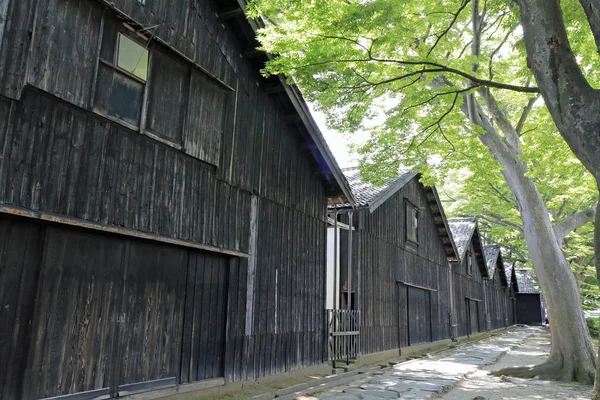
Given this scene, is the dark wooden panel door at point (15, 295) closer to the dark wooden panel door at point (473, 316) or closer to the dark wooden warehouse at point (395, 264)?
the dark wooden warehouse at point (395, 264)

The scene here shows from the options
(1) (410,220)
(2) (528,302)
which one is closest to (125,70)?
(1) (410,220)

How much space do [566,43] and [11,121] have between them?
700 cm

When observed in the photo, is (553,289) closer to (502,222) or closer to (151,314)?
(151,314)

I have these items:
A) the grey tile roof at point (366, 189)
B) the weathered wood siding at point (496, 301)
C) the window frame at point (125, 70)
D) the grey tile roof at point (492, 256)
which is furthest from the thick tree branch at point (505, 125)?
the weathered wood siding at point (496, 301)

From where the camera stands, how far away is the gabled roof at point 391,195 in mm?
14547

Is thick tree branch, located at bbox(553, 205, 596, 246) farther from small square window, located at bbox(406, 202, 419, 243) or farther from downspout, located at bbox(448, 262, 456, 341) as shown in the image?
downspout, located at bbox(448, 262, 456, 341)

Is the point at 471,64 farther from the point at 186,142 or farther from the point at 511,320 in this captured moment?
the point at 511,320

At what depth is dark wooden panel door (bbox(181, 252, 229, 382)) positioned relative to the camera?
24.8 ft

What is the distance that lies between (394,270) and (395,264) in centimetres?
27

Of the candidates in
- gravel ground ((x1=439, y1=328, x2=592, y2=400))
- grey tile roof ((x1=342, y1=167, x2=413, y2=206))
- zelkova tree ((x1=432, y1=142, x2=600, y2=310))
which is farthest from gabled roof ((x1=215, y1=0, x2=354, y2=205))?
gravel ground ((x1=439, y1=328, x2=592, y2=400))

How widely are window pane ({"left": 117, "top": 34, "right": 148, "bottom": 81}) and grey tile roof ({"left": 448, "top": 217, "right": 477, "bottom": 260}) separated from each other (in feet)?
75.9

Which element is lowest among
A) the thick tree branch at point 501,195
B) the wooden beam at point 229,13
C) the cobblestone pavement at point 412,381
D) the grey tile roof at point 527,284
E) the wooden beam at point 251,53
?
the cobblestone pavement at point 412,381

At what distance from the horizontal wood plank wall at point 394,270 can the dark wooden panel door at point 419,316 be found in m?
0.14

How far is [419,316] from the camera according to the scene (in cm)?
2055
